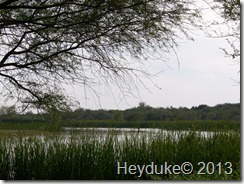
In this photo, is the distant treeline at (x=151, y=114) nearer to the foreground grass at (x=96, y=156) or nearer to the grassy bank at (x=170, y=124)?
the grassy bank at (x=170, y=124)

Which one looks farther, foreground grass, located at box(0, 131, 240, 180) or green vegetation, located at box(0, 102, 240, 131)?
green vegetation, located at box(0, 102, 240, 131)

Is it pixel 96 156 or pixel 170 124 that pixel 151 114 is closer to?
pixel 170 124

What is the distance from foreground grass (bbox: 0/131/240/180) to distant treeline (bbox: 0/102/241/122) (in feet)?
0.88

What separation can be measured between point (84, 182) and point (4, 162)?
1.12m

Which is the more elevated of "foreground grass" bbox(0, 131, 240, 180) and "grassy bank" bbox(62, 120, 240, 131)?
"grassy bank" bbox(62, 120, 240, 131)

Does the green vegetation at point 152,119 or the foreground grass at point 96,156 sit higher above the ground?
the green vegetation at point 152,119

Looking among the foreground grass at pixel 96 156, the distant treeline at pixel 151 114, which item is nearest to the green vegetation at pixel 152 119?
the distant treeline at pixel 151 114

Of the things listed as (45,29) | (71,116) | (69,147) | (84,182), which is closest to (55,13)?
(45,29)

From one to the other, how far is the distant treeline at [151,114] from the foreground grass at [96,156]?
27 cm

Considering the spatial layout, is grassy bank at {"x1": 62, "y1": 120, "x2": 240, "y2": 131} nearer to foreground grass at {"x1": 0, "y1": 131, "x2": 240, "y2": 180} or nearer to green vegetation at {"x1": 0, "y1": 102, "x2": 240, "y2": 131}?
green vegetation at {"x1": 0, "y1": 102, "x2": 240, "y2": 131}

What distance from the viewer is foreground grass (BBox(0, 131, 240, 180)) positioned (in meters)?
4.84

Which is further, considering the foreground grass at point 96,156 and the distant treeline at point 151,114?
the distant treeline at point 151,114

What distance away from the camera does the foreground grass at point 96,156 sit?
4.84 metres

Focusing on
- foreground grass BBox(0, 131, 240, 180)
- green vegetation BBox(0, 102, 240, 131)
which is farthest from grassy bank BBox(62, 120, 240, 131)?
foreground grass BBox(0, 131, 240, 180)
